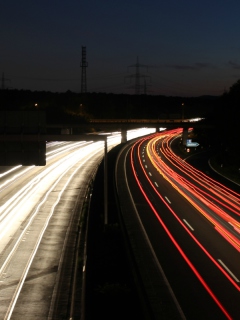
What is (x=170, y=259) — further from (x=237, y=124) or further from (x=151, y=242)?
(x=237, y=124)

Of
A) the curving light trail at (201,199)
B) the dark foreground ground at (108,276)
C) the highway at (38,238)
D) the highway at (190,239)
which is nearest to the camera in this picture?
the dark foreground ground at (108,276)

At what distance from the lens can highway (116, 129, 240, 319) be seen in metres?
19.4

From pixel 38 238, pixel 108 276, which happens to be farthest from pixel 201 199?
pixel 108 276

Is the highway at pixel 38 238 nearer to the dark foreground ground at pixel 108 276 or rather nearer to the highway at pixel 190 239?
the dark foreground ground at pixel 108 276

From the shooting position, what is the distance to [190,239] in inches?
1141

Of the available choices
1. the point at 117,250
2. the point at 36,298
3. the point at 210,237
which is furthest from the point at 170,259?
the point at 36,298

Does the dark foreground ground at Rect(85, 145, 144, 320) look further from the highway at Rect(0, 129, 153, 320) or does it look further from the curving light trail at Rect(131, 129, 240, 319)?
the curving light trail at Rect(131, 129, 240, 319)

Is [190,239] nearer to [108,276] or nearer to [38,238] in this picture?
[38,238]

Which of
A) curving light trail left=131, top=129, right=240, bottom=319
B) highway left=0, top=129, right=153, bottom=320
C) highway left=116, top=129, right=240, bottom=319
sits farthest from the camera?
curving light trail left=131, top=129, right=240, bottom=319

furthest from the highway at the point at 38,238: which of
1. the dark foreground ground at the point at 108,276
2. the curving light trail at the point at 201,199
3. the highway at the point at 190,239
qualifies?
the curving light trail at the point at 201,199

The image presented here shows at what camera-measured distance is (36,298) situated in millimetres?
19203

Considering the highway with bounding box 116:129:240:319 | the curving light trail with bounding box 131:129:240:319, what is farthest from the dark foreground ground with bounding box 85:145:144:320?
the curving light trail with bounding box 131:129:240:319

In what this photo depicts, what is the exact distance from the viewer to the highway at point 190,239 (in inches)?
764

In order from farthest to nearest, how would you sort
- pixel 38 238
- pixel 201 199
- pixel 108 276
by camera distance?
pixel 201 199, pixel 38 238, pixel 108 276
